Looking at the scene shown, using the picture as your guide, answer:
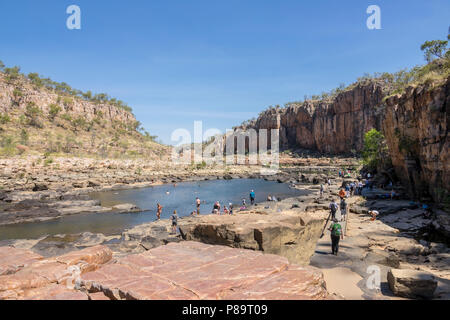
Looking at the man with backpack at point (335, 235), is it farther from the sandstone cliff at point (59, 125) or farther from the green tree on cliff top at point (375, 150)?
the sandstone cliff at point (59, 125)

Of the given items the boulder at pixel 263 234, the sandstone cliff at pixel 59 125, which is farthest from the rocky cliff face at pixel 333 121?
the boulder at pixel 263 234

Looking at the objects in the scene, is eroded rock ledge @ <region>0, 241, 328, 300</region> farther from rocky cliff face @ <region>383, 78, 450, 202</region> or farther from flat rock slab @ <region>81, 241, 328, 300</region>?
rocky cliff face @ <region>383, 78, 450, 202</region>

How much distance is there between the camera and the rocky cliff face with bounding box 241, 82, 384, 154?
8144 cm

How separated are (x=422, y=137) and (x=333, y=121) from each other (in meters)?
76.0

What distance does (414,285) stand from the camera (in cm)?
671

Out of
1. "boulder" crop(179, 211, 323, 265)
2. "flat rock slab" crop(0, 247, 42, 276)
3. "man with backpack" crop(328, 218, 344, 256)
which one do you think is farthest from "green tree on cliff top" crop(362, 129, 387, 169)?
"flat rock slab" crop(0, 247, 42, 276)

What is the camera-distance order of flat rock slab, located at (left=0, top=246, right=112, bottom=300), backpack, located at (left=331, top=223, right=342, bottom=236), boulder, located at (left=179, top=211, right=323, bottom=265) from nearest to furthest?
flat rock slab, located at (left=0, top=246, right=112, bottom=300), boulder, located at (left=179, top=211, right=323, bottom=265), backpack, located at (left=331, top=223, right=342, bottom=236)

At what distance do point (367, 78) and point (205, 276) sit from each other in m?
99.5

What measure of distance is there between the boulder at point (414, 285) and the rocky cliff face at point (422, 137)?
485 inches

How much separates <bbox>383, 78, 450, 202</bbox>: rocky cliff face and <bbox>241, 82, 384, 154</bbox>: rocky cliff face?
49471 mm

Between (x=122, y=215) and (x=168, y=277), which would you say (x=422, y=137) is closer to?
(x=168, y=277)
